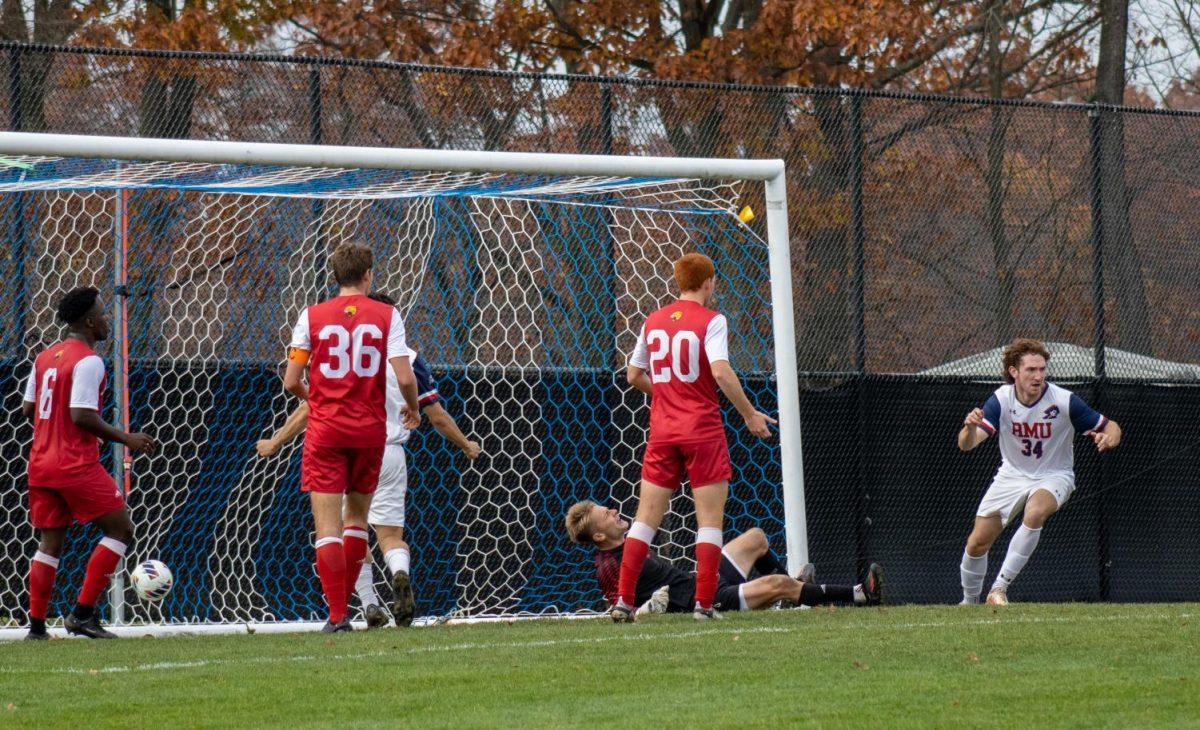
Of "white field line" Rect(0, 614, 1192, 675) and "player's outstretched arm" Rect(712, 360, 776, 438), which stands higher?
"player's outstretched arm" Rect(712, 360, 776, 438)

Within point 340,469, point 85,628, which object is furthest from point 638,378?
point 85,628

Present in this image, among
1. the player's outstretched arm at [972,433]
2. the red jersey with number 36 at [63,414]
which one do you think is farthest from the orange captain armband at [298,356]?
the player's outstretched arm at [972,433]

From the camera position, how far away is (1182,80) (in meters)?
18.3

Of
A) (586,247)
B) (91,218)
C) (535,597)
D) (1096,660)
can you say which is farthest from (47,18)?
(1096,660)

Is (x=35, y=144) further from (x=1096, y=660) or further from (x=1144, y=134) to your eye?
(x=1144, y=134)

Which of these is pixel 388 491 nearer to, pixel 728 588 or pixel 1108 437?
pixel 728 588

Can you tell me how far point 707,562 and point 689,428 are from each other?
0.70 metres

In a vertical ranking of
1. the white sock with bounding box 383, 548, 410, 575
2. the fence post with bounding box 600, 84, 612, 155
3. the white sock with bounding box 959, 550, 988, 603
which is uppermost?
the fence post with bounding box 600, 84, 612, 155

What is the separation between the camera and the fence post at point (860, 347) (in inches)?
430

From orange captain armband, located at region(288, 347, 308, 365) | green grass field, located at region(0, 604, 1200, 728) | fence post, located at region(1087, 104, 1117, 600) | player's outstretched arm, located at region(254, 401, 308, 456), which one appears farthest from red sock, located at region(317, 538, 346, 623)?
fence post, located at region(1087, 104, 1117, 600)

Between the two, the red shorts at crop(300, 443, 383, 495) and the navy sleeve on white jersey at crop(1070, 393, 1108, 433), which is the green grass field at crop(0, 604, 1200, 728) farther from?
the navy sleeve on white jersey at crop(1070, 393, 1108, 433)

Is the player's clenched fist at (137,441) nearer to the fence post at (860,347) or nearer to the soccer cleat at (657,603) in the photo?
the soccer cleat at (657,603)

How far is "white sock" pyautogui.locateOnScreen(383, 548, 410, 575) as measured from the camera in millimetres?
8234

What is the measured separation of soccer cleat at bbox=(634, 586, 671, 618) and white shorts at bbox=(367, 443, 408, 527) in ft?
4.77
